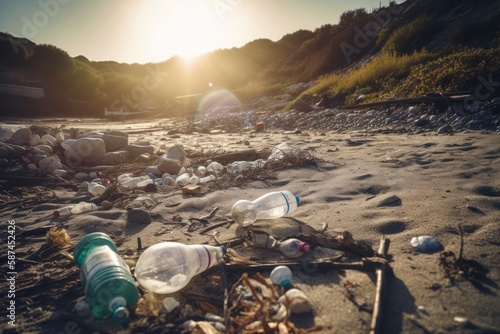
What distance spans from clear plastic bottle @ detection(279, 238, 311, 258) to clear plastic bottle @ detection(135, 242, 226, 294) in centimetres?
53

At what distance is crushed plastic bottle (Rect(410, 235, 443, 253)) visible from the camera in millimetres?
1737

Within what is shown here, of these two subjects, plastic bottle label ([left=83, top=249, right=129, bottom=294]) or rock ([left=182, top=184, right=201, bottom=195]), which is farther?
rock ([left=182, top=184, right=201, bottom=195])

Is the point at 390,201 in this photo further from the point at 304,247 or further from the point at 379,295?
the point at 379,295

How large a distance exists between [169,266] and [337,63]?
19.5 metres

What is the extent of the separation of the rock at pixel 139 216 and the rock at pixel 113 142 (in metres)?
3.41

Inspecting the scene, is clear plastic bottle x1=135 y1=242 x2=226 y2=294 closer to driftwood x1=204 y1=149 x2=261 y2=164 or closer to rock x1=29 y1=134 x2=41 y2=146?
driftwood x1=204 y1=149 x2=261 y2=164

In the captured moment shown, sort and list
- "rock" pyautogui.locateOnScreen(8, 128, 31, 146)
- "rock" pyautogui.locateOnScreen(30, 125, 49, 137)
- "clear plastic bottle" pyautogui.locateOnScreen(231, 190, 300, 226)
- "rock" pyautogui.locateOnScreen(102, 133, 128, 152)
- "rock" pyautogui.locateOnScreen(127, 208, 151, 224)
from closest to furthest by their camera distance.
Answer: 1. "clear plastic bottle" pyautogui.locateOnScreen(231, 190, 300, 226)
2. "rock" pyautogui.locateOnScreen(127, 208, 151, 224)
3. "rock" pyautogui.locateOnScreen(8, 128, 31, 146)
4. "rock" pyautogui.locateOnScreen(102, 133, 128, 152)
5. "rock" pyautogui.locateOnScreen(30, 125, 49, 137)

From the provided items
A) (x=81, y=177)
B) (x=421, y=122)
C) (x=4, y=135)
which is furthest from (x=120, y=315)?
(x=421, y=122)

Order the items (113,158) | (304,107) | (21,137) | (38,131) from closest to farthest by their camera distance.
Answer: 1. (113,158)
2. (21,137)
3. (38,131)
4. (304,107)

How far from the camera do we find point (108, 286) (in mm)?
1422

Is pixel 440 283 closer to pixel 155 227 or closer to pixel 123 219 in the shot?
pixel 155 227

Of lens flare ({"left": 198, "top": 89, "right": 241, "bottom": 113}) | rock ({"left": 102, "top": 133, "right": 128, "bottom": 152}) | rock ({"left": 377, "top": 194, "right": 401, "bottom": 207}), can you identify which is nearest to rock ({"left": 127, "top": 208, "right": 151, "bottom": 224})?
rock ({"left": 377, "top": 194, "right": 401, "bottom": 207})

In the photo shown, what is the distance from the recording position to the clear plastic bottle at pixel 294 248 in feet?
6.04

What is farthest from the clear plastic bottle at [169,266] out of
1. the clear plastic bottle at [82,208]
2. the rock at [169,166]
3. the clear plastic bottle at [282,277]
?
the rock at [169,166]
